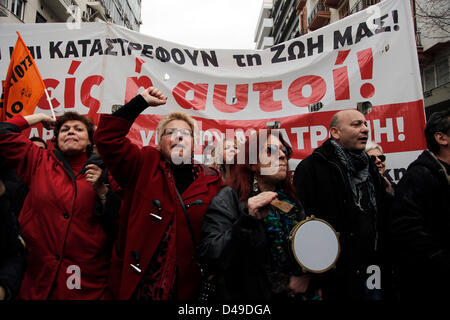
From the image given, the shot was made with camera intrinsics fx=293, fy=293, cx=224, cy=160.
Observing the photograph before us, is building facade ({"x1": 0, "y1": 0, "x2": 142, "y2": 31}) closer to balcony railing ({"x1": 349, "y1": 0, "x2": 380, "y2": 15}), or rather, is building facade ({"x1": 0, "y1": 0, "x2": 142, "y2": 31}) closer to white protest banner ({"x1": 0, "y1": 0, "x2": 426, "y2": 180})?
white protest banner ({"x1": 0, "y1": 0, "x2": 426, "y2": 180})

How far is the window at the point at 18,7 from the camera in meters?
14.1

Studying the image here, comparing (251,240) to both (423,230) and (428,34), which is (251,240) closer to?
(423,230)

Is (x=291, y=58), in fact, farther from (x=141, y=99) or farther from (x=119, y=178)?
(x=119, y=178)

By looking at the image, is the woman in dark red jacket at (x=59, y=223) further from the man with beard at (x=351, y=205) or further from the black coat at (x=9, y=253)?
the man with beard at (x=351, y=205)

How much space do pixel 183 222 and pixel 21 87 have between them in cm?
225

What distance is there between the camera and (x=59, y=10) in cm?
1803

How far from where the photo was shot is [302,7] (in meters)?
26.0

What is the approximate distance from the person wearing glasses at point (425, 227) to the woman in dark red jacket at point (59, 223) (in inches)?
73.2

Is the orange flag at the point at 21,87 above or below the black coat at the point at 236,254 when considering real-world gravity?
above

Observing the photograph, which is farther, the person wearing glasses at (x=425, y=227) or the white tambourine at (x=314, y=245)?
the person wearing glasses at (x=425, y=227)

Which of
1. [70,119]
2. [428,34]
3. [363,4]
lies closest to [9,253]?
[70,119]

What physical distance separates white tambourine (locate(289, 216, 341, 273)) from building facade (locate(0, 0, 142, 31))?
5.95m

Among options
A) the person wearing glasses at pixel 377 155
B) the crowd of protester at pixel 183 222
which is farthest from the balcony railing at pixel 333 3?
the crowd of protester at pixel 183 222
